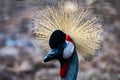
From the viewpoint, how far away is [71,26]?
359cm

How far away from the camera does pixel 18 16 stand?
274 inches

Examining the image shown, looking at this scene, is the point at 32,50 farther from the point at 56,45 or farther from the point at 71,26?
the point at 56,45

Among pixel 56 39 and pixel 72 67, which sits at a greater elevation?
pixel 56 39

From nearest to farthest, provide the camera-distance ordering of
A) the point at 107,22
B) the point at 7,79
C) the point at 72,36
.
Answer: the point at 72,36, the point at 7,79, the point at 107,22

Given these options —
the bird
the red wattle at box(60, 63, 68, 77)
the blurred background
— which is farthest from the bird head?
the blurred background

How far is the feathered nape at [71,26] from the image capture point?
3.59m

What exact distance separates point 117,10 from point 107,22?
0.36 m

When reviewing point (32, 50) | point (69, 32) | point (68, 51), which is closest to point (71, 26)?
point (69, 32)

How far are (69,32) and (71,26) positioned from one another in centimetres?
5

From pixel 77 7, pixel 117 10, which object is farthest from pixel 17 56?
pixel 77 7

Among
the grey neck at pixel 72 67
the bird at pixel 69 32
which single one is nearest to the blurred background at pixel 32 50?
the bird at pixel 69 32

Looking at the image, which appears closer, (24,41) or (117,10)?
(24,41)

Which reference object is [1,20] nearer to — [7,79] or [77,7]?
[7,79]

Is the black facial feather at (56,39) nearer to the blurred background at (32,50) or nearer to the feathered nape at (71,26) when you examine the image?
the feathered nape at (71,26)
